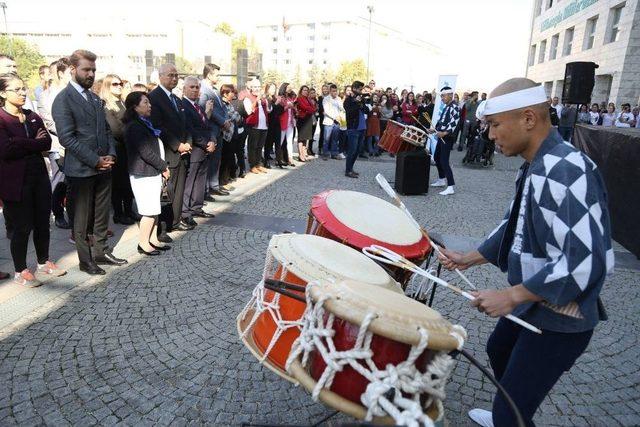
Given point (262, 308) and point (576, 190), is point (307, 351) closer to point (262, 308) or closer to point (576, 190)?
point (262, 308)

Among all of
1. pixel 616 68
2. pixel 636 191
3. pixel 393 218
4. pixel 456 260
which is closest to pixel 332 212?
pixel 393 218

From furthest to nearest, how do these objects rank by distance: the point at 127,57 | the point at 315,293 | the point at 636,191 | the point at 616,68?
the point at 127,57, the point at 616,68, the point at 636,191, the point at 315,293

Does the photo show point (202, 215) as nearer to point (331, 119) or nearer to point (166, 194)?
point (166, 194)

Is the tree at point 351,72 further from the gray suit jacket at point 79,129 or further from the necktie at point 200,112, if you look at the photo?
the gray suit jacket at point 79,129

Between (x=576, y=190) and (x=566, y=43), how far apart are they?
32737mm

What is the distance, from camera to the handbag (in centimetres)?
570

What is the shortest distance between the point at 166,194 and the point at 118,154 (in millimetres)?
1013

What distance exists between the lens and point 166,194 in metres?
5.74

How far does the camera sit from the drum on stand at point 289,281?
188cm

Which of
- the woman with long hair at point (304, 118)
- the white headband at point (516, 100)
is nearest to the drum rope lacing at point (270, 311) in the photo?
the white headband at point (516, 100)

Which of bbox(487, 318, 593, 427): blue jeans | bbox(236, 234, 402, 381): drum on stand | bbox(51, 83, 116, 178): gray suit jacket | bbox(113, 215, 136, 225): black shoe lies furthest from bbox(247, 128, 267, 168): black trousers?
bbox(487, 318, 593, 427): blue jeans

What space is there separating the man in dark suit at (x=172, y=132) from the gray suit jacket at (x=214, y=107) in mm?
1261

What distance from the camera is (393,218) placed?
9.69 feet

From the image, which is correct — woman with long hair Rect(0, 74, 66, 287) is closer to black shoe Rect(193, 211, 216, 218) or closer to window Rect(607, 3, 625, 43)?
black shoe Rect(193, 211, 216, 218)
